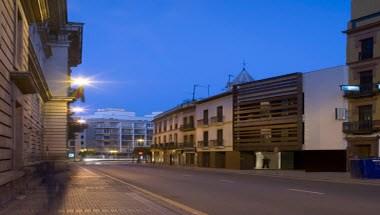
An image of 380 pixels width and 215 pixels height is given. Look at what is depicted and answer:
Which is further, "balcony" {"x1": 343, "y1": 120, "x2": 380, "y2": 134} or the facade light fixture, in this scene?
the facade light fixture

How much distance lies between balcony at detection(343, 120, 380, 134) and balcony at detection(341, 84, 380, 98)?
2169mm

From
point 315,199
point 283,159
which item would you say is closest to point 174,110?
point 283,159

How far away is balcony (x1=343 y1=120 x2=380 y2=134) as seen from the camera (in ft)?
152

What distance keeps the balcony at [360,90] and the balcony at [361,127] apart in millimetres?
2169

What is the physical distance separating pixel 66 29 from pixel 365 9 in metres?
28.1

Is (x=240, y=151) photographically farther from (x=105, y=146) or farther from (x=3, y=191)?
(x=105, y=146)

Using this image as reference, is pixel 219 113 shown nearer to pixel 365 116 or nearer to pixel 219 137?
pixel 219 137

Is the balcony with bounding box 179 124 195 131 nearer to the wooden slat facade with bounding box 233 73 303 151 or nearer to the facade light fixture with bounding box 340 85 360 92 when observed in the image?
the wooden slat facade with bounding box 233 73 303 151

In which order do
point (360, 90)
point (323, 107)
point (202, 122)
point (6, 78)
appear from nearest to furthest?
1. point (6, 78)
2. point (360, 90)
3. point (323, 107)
4. point (202, 122)

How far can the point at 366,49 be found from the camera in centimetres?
4806

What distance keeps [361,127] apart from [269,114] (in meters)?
13.3

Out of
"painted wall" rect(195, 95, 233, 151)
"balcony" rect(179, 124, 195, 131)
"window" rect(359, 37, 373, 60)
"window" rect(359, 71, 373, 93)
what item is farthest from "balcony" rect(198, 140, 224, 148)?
"window" rect(359, 37, 373, 60)

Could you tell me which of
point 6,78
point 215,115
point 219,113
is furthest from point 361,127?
point 6,78

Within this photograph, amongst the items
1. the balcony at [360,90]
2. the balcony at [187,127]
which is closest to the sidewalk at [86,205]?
the balcony at [360,90]
